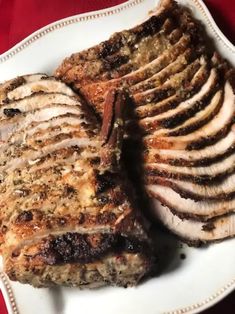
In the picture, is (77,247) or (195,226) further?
Answer: (195,226)

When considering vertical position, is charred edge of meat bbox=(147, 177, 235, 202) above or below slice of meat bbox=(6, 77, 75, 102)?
below

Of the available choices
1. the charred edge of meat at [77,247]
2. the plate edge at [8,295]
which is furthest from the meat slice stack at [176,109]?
the plate edge at [8,295]

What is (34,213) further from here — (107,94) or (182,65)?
(182,65)

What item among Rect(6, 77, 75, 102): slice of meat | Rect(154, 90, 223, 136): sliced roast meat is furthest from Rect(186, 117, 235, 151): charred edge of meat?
Rect(6, 77, 75, 102): slice of meat

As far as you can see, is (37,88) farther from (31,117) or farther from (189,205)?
(189,205)

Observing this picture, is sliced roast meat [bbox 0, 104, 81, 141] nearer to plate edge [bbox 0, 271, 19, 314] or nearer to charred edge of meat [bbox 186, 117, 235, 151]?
charred edge of meat [bbox 186, 117, 235, 151]

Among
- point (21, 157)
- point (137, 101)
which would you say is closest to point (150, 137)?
point (137, 101)

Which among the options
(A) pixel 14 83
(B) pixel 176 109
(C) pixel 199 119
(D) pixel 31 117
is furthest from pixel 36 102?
(C) pixel 199 119
